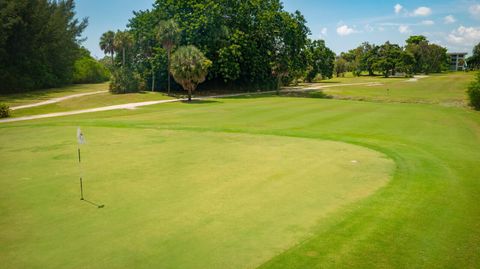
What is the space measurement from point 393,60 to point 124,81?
91.6 metres

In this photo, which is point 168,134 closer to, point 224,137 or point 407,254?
point 224,137

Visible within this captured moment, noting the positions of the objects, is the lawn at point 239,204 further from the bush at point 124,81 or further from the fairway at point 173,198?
the bush at point 124,81

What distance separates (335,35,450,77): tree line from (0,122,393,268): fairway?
115261 millimetres

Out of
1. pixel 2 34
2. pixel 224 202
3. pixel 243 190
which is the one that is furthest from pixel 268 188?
pixel 2 34

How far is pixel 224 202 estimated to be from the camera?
9.19 m

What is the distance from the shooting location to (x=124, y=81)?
58250 mm

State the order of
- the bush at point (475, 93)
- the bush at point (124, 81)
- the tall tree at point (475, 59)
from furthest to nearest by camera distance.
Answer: the tall tree at point (475, 59)
the bush at point (124, 81)
the bush at point (475, 93)

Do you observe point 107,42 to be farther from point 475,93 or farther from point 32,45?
point 475,93

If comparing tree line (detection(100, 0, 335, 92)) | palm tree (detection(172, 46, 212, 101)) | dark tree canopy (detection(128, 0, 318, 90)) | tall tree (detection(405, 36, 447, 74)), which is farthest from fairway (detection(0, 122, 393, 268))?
tall tree (detection(405, 36, 447, 74))

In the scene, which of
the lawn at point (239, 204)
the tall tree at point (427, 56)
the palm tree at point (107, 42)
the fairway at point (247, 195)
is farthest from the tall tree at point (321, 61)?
the lawn at point (239, 204)

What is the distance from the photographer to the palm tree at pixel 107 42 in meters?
102

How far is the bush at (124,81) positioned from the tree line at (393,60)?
87412 millimetres

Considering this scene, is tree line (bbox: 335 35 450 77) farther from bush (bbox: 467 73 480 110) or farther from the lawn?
the lawn

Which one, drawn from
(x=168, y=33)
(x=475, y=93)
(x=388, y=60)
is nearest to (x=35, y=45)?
(x=168, y=33)
